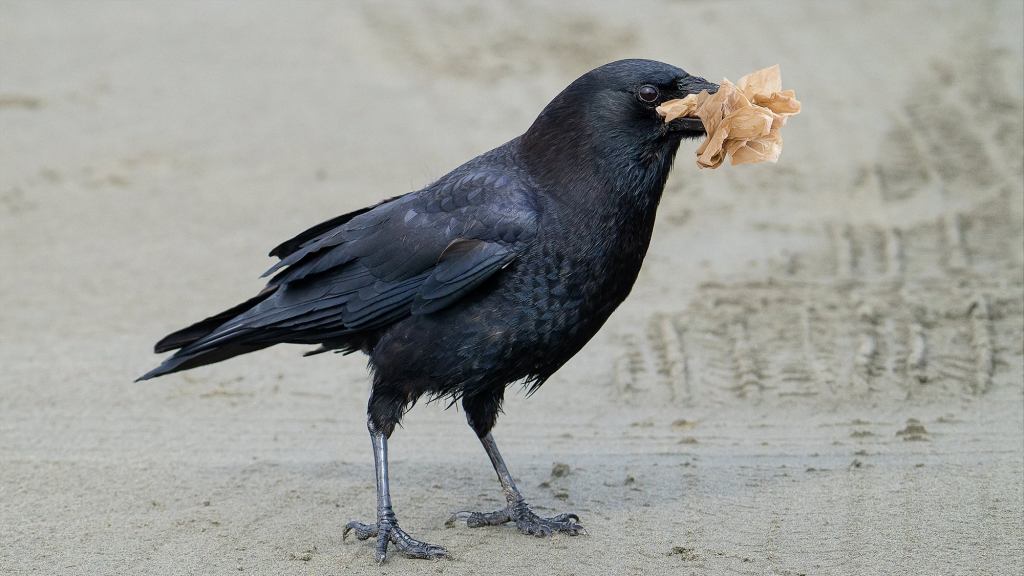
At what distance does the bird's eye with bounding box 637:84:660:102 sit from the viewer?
5082 mm

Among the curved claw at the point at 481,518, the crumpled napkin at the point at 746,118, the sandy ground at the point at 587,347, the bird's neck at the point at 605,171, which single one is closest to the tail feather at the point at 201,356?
the sandy ground at the point at 587,347

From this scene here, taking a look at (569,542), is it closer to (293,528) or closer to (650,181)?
(293,528)

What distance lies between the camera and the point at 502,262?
16.5ft

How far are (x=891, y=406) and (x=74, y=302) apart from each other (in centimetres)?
524

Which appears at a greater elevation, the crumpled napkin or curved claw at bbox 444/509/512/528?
the crumpled napkin

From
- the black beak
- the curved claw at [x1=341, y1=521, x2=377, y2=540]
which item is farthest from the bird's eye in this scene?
the curved claw at [x1=341, y1=521, x2=377, y2=540]

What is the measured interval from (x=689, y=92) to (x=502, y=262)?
1.02m

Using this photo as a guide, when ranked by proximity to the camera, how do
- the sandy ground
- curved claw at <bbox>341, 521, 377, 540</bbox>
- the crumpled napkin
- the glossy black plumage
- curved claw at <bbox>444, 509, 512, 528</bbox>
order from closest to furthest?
the crumpled napkin < the glossy black plumage < curved claw at <bbox>341, 521, 377, 540</bbox> < the sandy ground < curved claw at <bbox>444, 509, 512, 528</bbox>

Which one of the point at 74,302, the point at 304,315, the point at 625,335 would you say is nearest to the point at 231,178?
the point at 74,302

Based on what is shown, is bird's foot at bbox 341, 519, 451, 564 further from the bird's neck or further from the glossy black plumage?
the bird's neck

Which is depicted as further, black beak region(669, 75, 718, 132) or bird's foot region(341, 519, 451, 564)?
bird's foot region(341, 519, 451, 564)

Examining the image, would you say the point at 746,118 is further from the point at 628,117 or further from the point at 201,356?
the point at 201,356

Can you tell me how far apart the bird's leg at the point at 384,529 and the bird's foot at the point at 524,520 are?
34cm

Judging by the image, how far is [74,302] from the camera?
8430 millimetres
